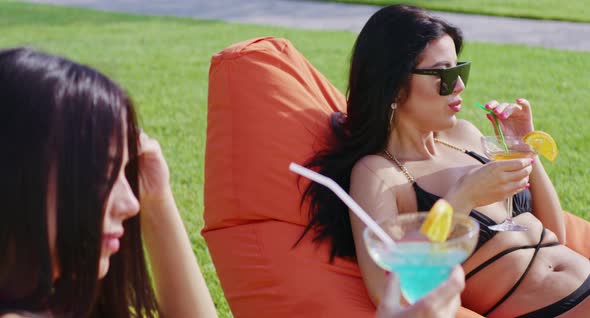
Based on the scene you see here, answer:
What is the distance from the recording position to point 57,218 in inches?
69.8

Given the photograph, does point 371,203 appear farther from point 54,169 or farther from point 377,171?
point 54,169

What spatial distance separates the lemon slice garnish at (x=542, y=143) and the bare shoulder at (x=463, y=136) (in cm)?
23

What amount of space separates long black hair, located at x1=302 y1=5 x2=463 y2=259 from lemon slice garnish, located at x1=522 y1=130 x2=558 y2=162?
0.52m

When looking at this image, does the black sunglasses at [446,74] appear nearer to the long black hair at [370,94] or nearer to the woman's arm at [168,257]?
the long black hair at [370,94]

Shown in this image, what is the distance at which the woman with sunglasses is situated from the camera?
3211mm

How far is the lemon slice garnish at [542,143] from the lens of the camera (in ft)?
11.6

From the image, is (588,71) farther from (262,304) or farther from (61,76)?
(61,76)

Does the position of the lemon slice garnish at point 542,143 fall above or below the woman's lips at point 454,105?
below

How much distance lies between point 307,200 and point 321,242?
170 millimetres

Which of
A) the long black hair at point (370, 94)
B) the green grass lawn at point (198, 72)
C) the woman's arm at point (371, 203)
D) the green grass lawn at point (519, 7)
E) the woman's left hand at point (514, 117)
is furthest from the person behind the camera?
the green grass lawn at point (519, 7)

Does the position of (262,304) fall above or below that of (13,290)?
below

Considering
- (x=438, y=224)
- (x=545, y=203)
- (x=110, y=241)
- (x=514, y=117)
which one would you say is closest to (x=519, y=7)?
(x=514, y=117)

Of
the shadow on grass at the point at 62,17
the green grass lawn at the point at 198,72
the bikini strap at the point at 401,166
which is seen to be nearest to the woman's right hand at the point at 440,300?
the bikini strap at the point at 401,166

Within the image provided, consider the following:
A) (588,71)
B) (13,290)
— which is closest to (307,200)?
(13,290)
